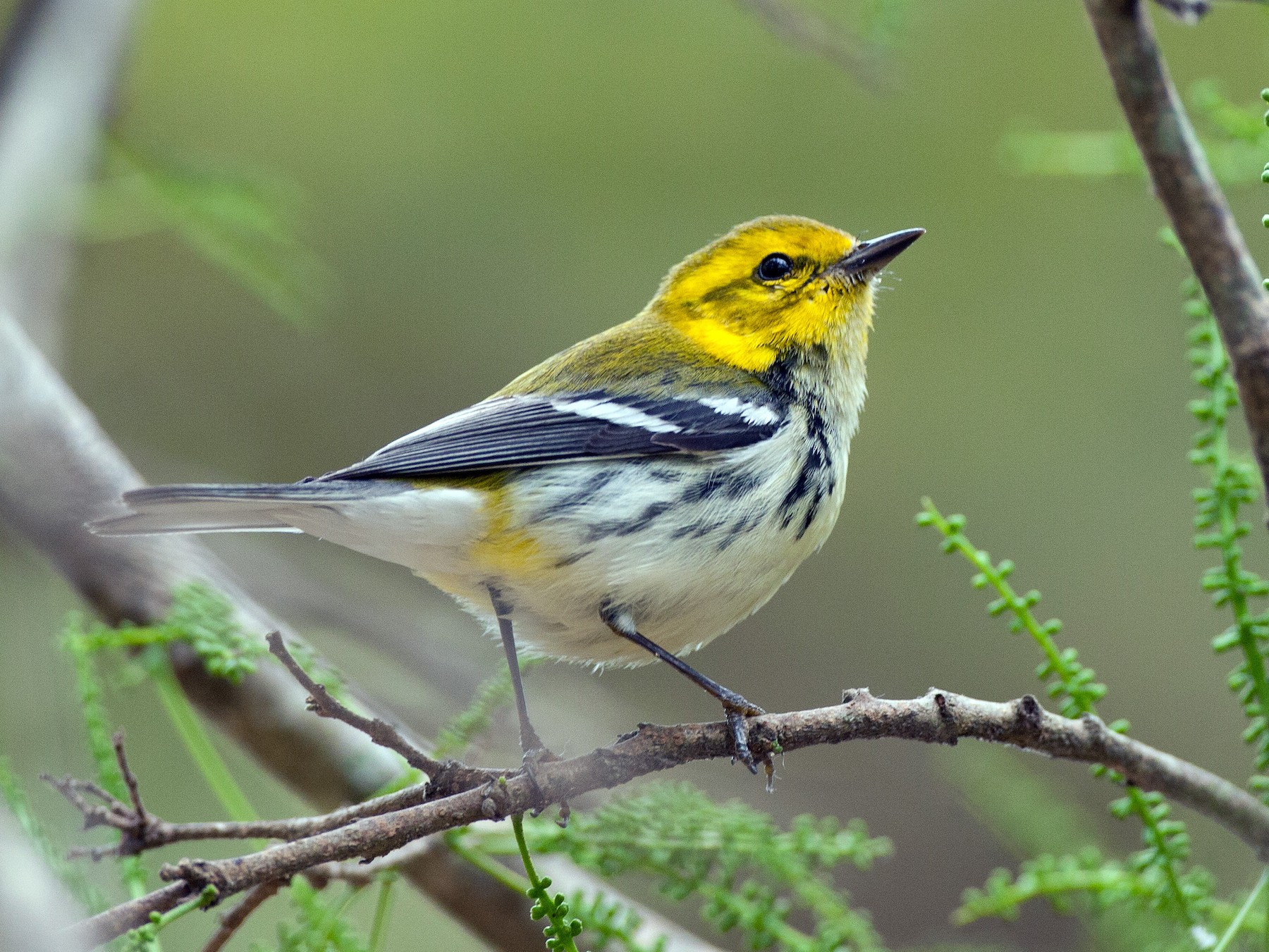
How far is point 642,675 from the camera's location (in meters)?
4.95

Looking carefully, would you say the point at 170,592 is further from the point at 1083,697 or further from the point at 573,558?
the point at 1083,697

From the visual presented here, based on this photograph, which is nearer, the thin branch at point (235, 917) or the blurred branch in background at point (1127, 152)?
the thin branch at point (235, 917)

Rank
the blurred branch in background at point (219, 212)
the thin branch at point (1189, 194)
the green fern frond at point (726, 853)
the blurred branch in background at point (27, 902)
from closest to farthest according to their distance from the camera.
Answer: the blurred branch in background at point (27, 902), the thin branch at point (1189, 194), the green fern frond at point (726, 853), the blurred branch in background at point (219, 212)

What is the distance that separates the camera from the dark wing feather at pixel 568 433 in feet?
7.23

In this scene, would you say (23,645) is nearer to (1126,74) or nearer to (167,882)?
(167,882)

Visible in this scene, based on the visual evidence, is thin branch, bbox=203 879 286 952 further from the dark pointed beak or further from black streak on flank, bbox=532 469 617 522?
the dark pointed beak

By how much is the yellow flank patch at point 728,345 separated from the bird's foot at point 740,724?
96 cm

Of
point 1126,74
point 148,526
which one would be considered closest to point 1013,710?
point 1126,74

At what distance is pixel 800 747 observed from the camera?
1.69 meters

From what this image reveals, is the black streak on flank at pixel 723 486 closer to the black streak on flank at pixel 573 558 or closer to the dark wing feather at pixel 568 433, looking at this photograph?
the dark wing feather at pixel 568 433

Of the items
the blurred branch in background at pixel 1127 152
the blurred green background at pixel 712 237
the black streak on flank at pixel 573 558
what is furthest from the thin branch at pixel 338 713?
the blurred green background at pixel 712 237

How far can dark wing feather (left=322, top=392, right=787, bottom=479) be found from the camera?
7.23 ft

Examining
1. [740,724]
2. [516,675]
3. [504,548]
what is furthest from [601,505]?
[740,724]

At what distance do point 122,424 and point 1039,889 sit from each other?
4.36 m
